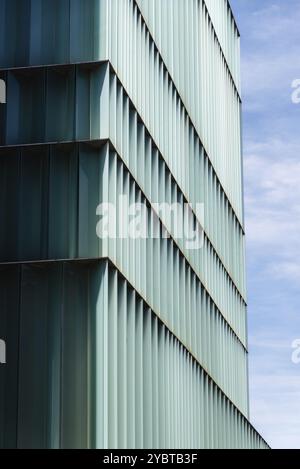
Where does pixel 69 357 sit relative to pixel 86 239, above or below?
below

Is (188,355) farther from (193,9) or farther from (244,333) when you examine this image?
(244,333)

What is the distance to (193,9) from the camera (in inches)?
1877

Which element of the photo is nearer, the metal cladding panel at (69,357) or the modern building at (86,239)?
the metal cladding panel at (69,357)

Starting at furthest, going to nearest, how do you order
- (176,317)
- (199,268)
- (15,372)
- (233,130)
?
(233,130), (199,268), (176,317), (15,372)

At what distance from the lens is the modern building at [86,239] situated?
26.7 m

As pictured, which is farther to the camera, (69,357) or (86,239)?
(86,239)

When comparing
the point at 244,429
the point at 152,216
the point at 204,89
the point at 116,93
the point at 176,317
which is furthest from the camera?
the point at 244,429

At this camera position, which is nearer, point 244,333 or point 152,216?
point 152,216

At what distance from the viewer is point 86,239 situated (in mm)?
27438

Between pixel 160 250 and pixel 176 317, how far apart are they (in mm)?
3584

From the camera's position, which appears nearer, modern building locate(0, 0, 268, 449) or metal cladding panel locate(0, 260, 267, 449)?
metal cladding panel locate(0, 260, 267, 449)

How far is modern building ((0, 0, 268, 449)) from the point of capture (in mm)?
26688

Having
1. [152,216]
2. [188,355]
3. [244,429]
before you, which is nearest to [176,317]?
[188,355]
